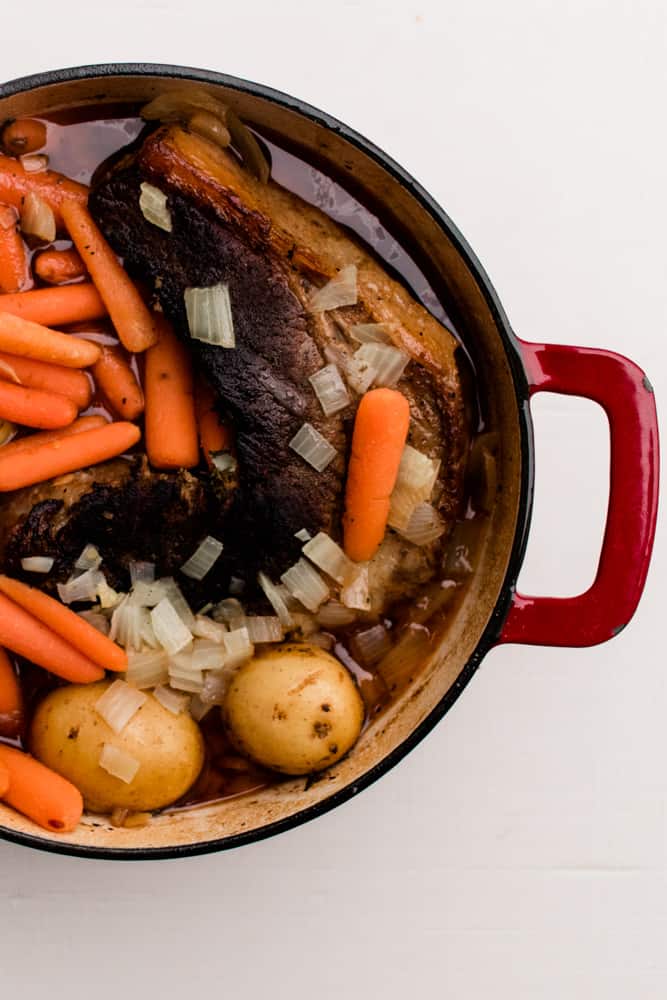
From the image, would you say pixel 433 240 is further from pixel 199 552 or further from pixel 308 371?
pixel 199 552

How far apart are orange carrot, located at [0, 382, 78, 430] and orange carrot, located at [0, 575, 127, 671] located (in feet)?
0.99

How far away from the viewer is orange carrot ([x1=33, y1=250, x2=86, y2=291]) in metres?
1.82

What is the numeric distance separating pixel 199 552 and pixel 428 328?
622 mm

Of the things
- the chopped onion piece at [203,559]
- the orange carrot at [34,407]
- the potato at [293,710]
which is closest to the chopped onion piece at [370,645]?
the potato at [293,710]

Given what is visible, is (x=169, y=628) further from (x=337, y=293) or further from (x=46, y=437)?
(x=337, y=293)

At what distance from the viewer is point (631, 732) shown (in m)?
2.21

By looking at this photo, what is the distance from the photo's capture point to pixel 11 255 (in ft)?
5.95

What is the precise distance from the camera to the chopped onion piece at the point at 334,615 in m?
1.91

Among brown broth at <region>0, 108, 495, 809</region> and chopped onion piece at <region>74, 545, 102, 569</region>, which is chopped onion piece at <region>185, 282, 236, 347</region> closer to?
brown broth at <region>0, 108, 495, 809</region>

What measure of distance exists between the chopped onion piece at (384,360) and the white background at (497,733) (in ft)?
1.26

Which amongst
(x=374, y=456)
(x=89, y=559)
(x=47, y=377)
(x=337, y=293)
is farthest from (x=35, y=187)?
(x=374, y=456)

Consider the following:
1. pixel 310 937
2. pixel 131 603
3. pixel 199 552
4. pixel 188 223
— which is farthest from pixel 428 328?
pixel 310 937

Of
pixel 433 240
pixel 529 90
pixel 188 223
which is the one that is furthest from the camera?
pixel 529 90

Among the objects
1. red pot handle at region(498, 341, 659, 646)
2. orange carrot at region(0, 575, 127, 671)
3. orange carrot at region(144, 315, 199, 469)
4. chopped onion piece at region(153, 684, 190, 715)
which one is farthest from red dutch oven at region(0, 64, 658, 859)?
orange carrot at region(144, 315, 199, 469)
